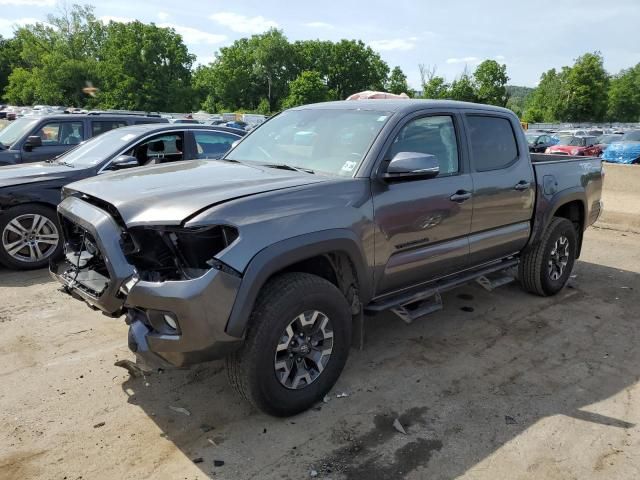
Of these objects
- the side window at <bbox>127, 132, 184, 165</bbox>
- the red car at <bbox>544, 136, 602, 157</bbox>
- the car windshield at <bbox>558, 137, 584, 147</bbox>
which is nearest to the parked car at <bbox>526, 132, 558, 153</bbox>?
the red car at <bbox>544, 136, 602, 157</bbox>

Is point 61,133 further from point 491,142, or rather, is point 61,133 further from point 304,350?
point 304,350

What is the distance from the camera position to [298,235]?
3008 mm

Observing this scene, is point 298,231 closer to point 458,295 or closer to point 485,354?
point 485,354

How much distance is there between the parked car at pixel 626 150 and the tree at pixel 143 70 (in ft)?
190

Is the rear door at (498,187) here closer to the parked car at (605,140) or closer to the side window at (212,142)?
the side window at (212,142)

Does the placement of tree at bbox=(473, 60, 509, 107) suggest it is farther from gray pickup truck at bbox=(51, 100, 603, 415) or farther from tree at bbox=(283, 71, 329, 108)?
gray pickup truck at bbox=(51, 100, 603, 415)

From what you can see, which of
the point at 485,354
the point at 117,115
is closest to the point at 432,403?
the point at 485,354

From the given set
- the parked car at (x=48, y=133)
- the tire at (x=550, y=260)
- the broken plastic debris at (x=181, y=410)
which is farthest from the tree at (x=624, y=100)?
the broken plastic debris at (x=181, y=410)

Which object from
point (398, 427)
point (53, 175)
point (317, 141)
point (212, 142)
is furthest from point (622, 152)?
point (398, 427)

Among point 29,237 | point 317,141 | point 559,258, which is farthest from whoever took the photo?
point 29,237

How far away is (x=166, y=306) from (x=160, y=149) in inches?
186

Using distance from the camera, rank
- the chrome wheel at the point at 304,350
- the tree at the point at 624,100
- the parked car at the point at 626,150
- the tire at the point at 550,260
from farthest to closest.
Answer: the tree at the point at 624,100
the parked car at the point at 626,150
the tire at the point at 550,260
the chrome wheel at the point at 304,350

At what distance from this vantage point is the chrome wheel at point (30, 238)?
19.2ft

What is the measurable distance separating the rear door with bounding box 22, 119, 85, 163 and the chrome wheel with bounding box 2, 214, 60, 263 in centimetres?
217
